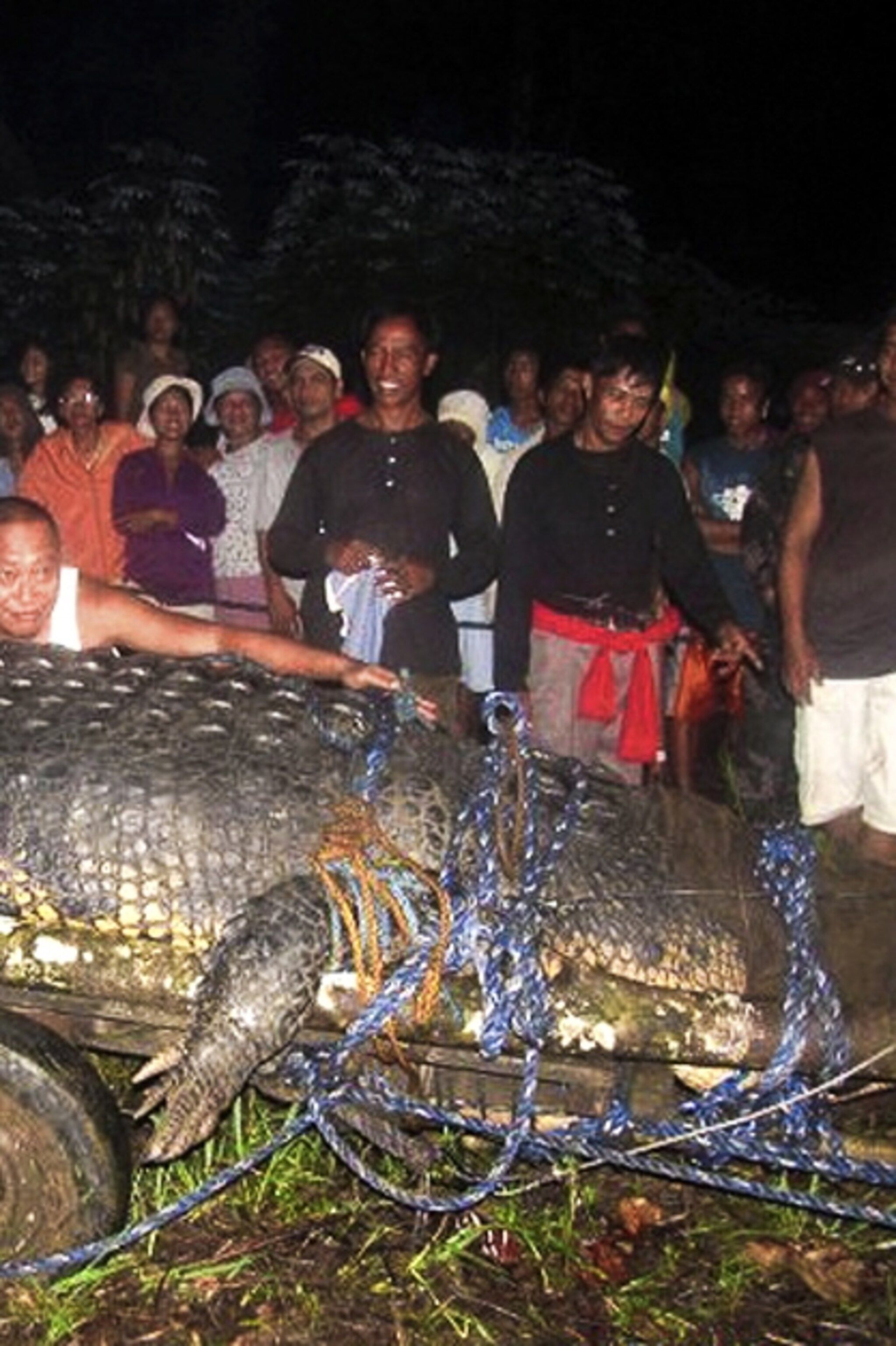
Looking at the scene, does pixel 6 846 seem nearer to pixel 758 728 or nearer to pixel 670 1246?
pixel 670 1246

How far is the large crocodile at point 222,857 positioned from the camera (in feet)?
9.29

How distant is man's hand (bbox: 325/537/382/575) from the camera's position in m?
4.37

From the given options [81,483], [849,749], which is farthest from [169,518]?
[849,749]

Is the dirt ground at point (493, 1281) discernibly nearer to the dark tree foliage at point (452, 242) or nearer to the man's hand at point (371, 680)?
the man's hand at point (371, 680)

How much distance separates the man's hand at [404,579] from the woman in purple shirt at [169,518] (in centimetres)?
144

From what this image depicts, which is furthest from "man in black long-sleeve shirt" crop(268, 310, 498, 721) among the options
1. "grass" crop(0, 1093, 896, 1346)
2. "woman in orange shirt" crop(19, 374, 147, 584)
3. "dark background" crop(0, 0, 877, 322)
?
"dark background" crop(0, 0, 877, 322)

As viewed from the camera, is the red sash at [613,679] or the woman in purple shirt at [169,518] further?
the woman in purple shirt at [169,518]

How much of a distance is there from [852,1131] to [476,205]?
505 inches

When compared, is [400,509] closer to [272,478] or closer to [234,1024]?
[272,478]

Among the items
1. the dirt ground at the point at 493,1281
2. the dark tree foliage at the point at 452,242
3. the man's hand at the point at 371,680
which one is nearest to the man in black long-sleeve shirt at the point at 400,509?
the man's hand at the point at 371,680

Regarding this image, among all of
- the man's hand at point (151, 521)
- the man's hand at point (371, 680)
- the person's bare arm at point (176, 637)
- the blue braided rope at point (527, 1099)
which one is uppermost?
the man's hand at point (151, 521)

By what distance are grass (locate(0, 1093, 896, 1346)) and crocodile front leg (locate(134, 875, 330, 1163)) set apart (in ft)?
1.26

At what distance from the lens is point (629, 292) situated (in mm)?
14398

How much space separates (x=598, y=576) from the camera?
4512mm
